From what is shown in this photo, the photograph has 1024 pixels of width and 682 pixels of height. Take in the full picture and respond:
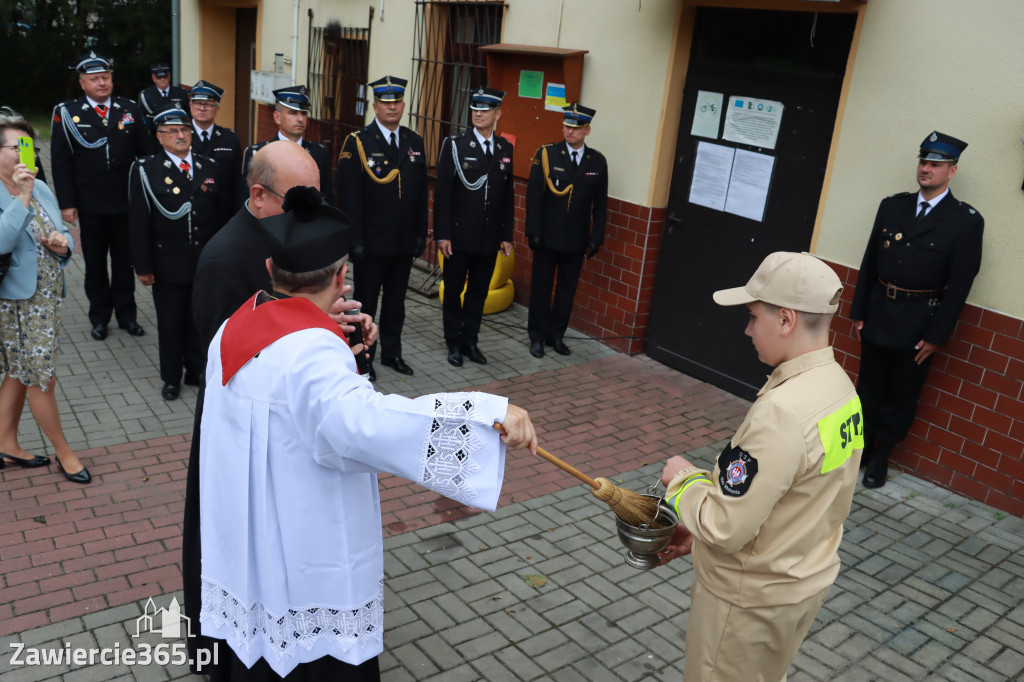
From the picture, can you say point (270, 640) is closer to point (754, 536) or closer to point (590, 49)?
point (754, 536)

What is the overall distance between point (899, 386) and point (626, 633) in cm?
273

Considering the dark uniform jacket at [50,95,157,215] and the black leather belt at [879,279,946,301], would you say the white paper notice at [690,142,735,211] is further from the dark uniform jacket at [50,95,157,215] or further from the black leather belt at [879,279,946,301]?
the dark uniform jacket at [50,95,157,215]

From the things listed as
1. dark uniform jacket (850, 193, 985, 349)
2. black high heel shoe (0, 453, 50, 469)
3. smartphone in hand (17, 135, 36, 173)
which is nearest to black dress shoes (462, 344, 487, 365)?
dark uniform jacket (850, 193, 985, 349)

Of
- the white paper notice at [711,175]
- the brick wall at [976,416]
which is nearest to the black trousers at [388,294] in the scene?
the white paper notice at [711,175]

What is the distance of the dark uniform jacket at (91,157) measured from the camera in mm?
6637

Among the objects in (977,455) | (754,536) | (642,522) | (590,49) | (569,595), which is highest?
(590,49)

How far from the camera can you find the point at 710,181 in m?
6.75

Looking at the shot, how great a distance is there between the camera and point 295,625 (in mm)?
2457

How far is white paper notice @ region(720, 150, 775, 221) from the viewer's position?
635 cm

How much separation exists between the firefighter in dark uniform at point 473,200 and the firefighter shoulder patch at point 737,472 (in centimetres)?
477

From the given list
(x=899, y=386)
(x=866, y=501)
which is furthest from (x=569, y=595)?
(x=899, y=386)

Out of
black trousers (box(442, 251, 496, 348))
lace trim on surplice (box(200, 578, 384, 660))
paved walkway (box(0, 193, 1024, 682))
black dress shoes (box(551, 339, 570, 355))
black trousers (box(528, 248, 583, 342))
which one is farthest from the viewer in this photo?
black dress shoes (box(551, 339, 570, 355))

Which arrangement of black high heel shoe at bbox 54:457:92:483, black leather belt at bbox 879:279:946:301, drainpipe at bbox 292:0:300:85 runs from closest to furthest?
black high heel shoe at bbox 54:457:92:483 < black leather belt at bbox 879:279:946:301 < drainpipe at bbox 292:0:300:85

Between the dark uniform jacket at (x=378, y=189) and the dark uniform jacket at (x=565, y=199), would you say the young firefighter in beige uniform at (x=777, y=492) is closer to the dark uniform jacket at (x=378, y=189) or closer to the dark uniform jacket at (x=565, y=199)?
the dark uniform jacket at (x=378, y=189)
